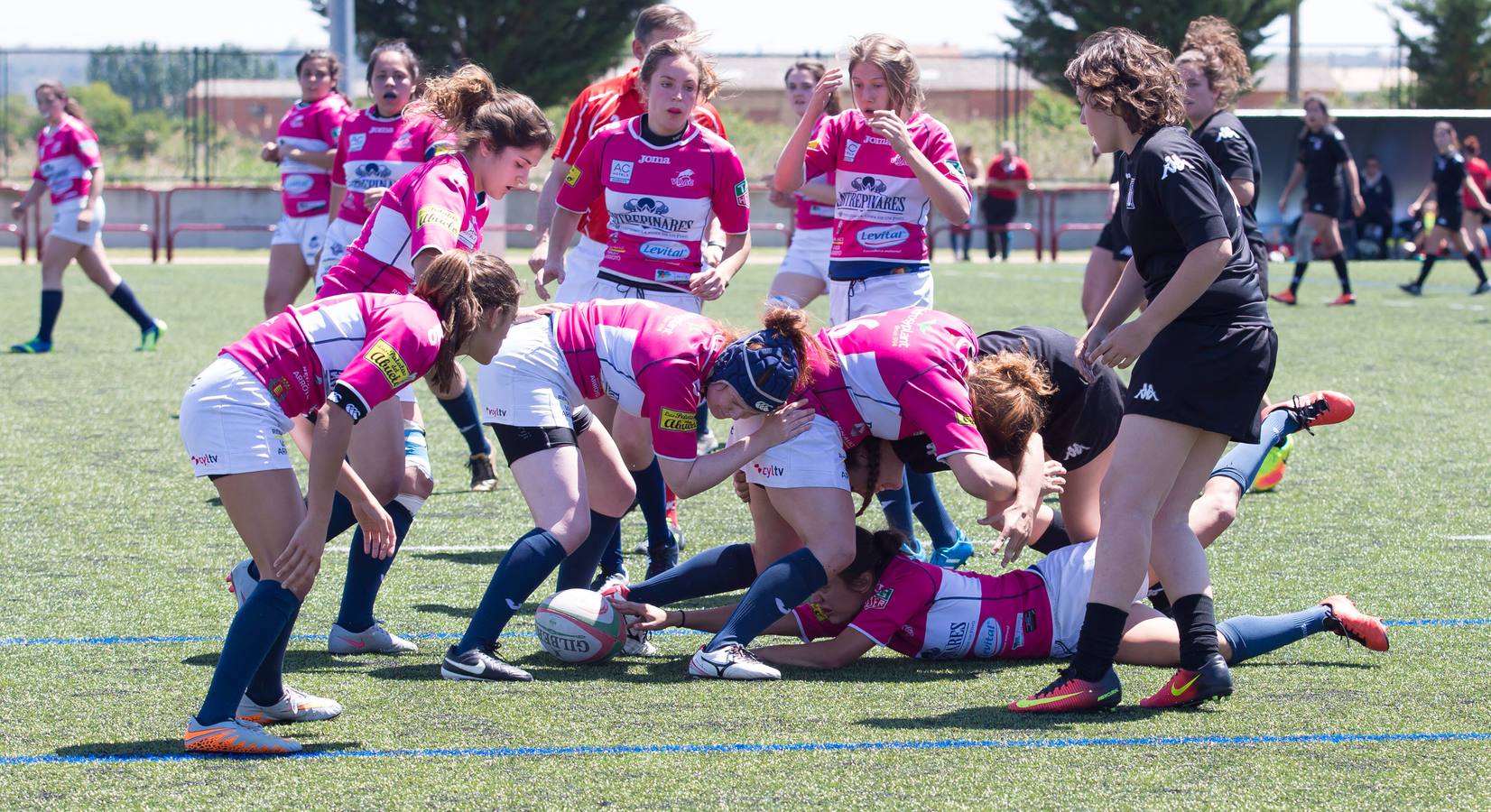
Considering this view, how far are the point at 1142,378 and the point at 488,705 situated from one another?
6.21 feet

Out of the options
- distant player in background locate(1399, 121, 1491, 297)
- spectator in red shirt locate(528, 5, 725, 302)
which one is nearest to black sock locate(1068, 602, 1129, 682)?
spectator in red shirt locate(528, 5, 725, 302)

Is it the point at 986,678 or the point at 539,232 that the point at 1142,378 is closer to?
the point at 986,678

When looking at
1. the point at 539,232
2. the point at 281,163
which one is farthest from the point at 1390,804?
the point at 281,163

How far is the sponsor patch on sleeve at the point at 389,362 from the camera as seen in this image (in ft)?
12.6

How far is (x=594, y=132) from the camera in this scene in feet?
22.2

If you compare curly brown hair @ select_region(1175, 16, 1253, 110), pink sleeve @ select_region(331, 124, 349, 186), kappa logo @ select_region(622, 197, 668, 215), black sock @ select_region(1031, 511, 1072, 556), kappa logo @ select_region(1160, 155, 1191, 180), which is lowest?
black sock @ select_region(1031, 511, 1072, 556)

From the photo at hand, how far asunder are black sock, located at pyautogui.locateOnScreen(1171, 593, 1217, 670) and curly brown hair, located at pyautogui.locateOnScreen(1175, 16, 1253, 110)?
2.83 metres

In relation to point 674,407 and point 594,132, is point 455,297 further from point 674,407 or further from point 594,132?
point 594,132

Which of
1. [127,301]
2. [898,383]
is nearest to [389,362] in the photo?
[898,383]

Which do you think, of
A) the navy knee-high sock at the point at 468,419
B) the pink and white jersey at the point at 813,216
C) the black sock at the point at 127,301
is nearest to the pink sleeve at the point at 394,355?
the navy knee-high sock at the point at 468,419

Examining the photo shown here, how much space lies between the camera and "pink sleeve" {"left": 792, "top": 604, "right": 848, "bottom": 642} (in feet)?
16.1

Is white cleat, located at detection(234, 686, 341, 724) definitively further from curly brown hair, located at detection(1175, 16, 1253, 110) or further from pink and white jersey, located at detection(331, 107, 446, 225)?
curly brown hair, located at detection(1175, 16, 1253, 110)

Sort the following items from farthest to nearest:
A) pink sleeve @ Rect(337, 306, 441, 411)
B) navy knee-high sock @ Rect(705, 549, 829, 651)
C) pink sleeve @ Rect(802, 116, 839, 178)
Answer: pink sleeve @ Rect(802, 116, 839, 178)
navy knee-high sock @ Rect(705, 549, 829, 651)
pink sleeve @ Rect(337, 306, 441, 411)

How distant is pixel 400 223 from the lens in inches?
207
